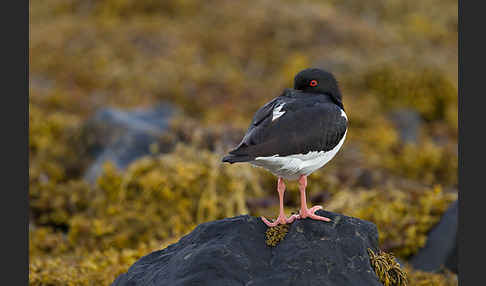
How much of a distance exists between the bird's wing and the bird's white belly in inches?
2.1

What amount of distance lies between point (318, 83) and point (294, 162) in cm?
117

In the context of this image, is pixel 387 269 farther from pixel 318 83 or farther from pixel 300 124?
pixel 318 83

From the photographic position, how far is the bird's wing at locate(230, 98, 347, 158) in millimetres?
5176

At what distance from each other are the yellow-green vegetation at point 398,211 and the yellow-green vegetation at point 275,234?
3610 millimetres

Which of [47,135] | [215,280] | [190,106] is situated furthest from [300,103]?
[190,106]

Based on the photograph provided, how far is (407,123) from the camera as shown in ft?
49.2

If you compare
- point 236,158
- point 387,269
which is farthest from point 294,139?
point 387,269

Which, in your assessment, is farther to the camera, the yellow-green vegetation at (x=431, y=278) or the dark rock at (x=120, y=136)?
the dark rock at (x=120, y=136)

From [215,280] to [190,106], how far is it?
1077cm

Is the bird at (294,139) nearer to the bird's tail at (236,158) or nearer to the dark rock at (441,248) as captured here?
the bird's tail at (236,158)

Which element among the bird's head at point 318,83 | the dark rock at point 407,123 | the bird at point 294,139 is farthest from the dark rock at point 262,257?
the dark rock at point 407,123

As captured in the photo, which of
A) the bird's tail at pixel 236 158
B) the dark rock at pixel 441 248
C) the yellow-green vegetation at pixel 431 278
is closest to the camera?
the bird's tail at pixel 236 158

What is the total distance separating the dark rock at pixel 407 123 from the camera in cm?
1454

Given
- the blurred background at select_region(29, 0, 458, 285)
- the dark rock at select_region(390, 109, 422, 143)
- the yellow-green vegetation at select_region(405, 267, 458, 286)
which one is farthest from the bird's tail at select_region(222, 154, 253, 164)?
the dark rock at select_region(390, 109, 422, 143)
